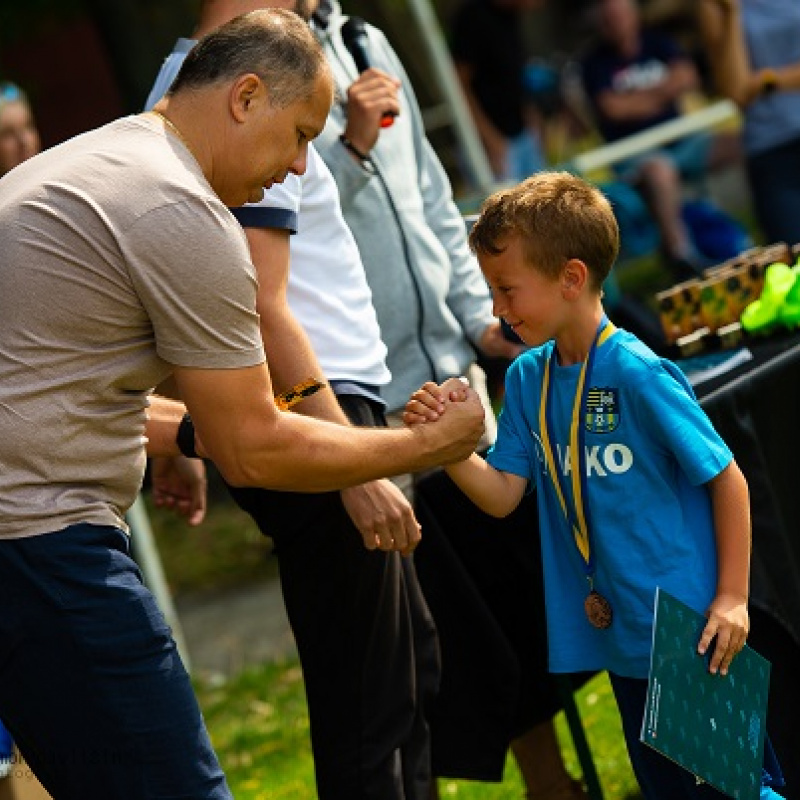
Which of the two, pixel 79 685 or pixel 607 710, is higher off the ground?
pixel 79 685

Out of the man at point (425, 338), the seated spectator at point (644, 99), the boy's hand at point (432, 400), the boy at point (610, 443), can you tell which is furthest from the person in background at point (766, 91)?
the seated spectator at point (644, 99)

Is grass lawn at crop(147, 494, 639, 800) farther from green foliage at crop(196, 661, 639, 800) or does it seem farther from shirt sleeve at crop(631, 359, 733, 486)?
shirt sleeve at crop(631, 359, 733, 486)

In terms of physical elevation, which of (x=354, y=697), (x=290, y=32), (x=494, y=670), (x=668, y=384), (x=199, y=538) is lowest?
(x=199, y=538)

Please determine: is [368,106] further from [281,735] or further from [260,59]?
[281,735]

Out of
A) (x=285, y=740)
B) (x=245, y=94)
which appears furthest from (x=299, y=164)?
(x=285, y=740)

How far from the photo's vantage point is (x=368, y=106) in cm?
382

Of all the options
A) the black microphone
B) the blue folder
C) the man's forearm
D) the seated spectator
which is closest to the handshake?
the blue folder

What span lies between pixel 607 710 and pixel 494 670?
1.26 metres

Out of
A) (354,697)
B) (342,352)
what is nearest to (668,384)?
(342,352)

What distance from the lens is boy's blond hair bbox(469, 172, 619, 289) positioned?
131 inches

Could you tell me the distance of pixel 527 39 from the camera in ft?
80.4

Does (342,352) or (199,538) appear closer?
(342,352)

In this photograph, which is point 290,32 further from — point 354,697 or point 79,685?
point 354,697

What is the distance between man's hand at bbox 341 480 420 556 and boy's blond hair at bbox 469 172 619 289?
51 centimetres
